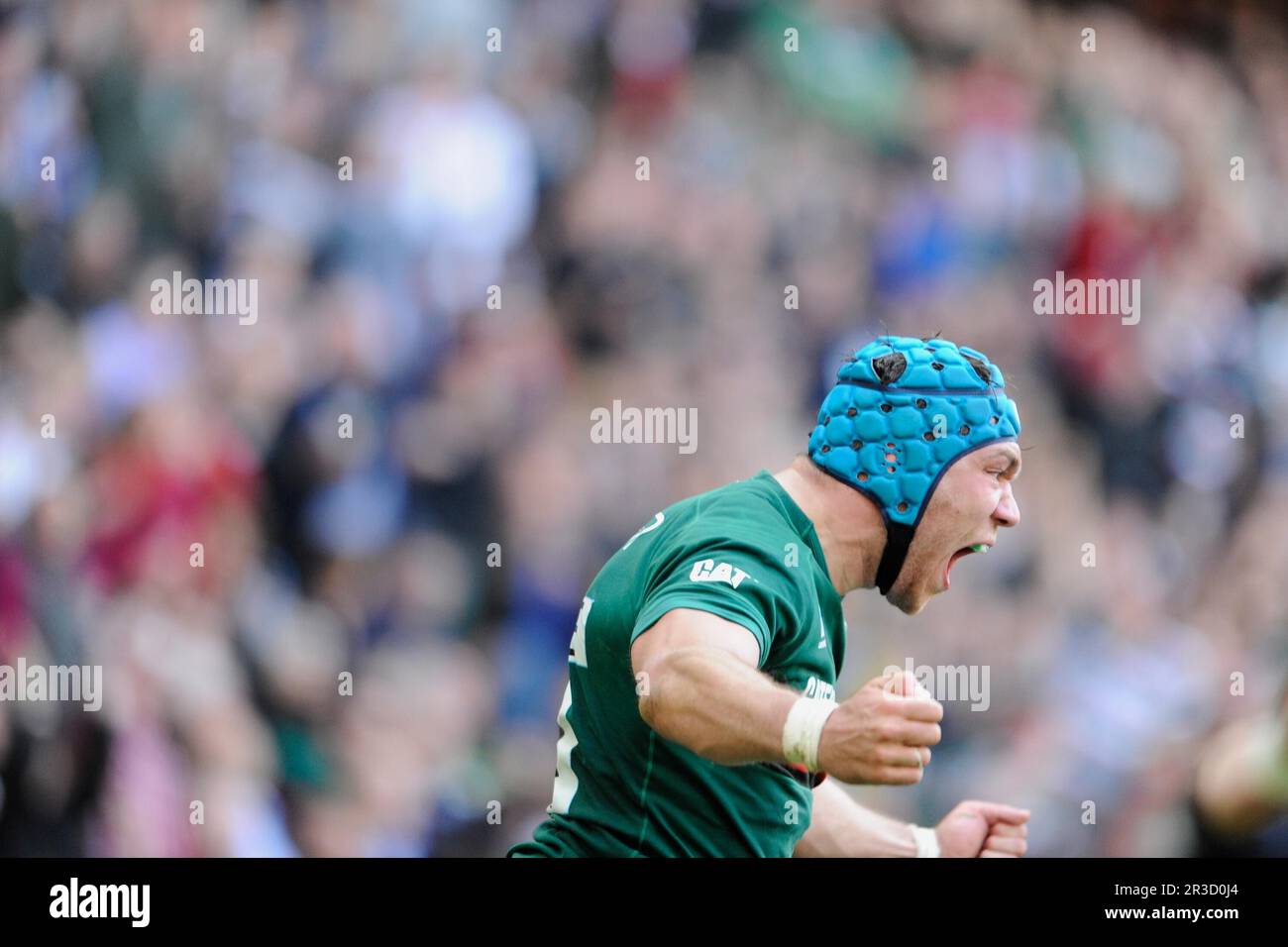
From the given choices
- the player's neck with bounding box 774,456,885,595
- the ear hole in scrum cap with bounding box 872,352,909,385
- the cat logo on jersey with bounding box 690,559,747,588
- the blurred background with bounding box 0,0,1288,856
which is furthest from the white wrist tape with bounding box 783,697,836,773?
the blurred background with bounding box 0,0,1288,856

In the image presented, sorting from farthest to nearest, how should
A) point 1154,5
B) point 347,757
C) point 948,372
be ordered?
1. point 1154,5
2. point 347,757
3. point 948,372

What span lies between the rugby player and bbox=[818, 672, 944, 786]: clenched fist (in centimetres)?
15

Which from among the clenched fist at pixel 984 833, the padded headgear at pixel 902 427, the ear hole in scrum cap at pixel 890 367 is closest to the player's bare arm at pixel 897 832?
the clenched fist at pixel 984 833

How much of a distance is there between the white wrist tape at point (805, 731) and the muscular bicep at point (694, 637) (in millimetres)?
155

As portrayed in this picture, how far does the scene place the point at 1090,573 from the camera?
20.7ft

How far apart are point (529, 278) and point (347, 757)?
1.99m

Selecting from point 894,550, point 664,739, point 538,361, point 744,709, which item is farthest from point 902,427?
point 538,361

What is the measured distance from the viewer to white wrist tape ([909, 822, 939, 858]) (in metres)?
3.93

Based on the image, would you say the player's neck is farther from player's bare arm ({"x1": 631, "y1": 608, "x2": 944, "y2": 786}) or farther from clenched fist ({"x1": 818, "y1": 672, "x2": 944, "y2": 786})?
clenched fist ({"x1": 818, "y1": 672, "x2": 944, "y2": 786})

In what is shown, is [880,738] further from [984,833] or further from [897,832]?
[897,832]

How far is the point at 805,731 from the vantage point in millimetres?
2674

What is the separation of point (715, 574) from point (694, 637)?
18 centimetres
